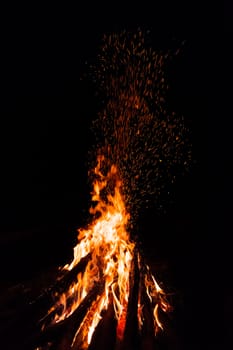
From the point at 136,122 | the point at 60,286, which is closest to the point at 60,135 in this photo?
the point at 136,122

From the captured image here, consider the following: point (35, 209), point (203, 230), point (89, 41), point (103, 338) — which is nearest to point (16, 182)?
point (35, 209)

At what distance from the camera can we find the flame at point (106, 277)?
3.03 meters

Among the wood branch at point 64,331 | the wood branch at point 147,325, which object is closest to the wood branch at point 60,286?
the wood branch at point 64,331

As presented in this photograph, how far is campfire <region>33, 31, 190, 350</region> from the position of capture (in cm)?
286

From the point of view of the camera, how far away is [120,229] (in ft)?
15.4

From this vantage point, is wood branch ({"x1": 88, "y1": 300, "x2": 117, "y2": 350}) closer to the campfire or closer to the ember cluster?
the campfire

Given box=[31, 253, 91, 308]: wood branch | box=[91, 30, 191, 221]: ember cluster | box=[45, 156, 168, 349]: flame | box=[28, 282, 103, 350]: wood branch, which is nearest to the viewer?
box=[28, 282, 103, 350]: wood branch

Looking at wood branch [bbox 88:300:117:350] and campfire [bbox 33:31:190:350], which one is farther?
campfire [bbox 33:31:190:350]

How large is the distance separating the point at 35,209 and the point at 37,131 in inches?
55.4

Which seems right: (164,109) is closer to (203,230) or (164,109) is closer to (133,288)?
(203,230)

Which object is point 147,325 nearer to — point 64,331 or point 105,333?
point 105,333

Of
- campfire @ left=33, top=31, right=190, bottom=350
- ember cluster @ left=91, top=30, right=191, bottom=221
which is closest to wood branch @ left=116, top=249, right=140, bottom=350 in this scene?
campfire @ left=33, top=31, right=190, bottom=350

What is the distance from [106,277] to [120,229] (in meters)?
1.12

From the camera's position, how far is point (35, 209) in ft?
22.4
